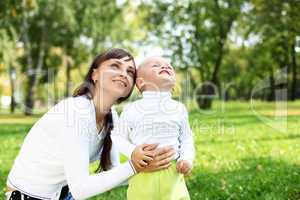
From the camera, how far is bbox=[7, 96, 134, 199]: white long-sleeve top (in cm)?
309

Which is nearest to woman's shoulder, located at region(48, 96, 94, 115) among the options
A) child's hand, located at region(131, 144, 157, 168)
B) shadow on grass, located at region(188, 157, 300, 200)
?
child's hand, located at region(131, 144, 157, 168)

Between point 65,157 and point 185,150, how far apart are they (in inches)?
32.8

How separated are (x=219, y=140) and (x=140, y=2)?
2509cm

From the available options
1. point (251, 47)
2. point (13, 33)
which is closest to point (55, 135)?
point (13, 33)

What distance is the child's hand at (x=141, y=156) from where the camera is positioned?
3039 millimetres

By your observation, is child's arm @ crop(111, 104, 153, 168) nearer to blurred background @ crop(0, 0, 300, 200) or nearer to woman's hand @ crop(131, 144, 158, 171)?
woman's hand @ crop(131, 144, 158, 171)

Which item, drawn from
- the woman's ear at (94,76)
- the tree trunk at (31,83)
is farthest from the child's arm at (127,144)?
the tree trunk at (31,83)

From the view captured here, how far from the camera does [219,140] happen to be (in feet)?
36.1

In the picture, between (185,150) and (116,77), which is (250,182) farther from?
(116,77)

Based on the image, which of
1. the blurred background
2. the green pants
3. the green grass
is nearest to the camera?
the green pants

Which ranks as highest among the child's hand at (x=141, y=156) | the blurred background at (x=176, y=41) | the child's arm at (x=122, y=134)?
the blurred background at (x=176, y=41)

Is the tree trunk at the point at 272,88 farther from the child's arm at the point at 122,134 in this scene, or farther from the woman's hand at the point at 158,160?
the woman's hand at the point at 158,160

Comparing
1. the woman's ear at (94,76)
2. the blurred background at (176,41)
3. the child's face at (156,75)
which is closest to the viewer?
the child's face at (156,75)

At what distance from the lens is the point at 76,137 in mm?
3137
